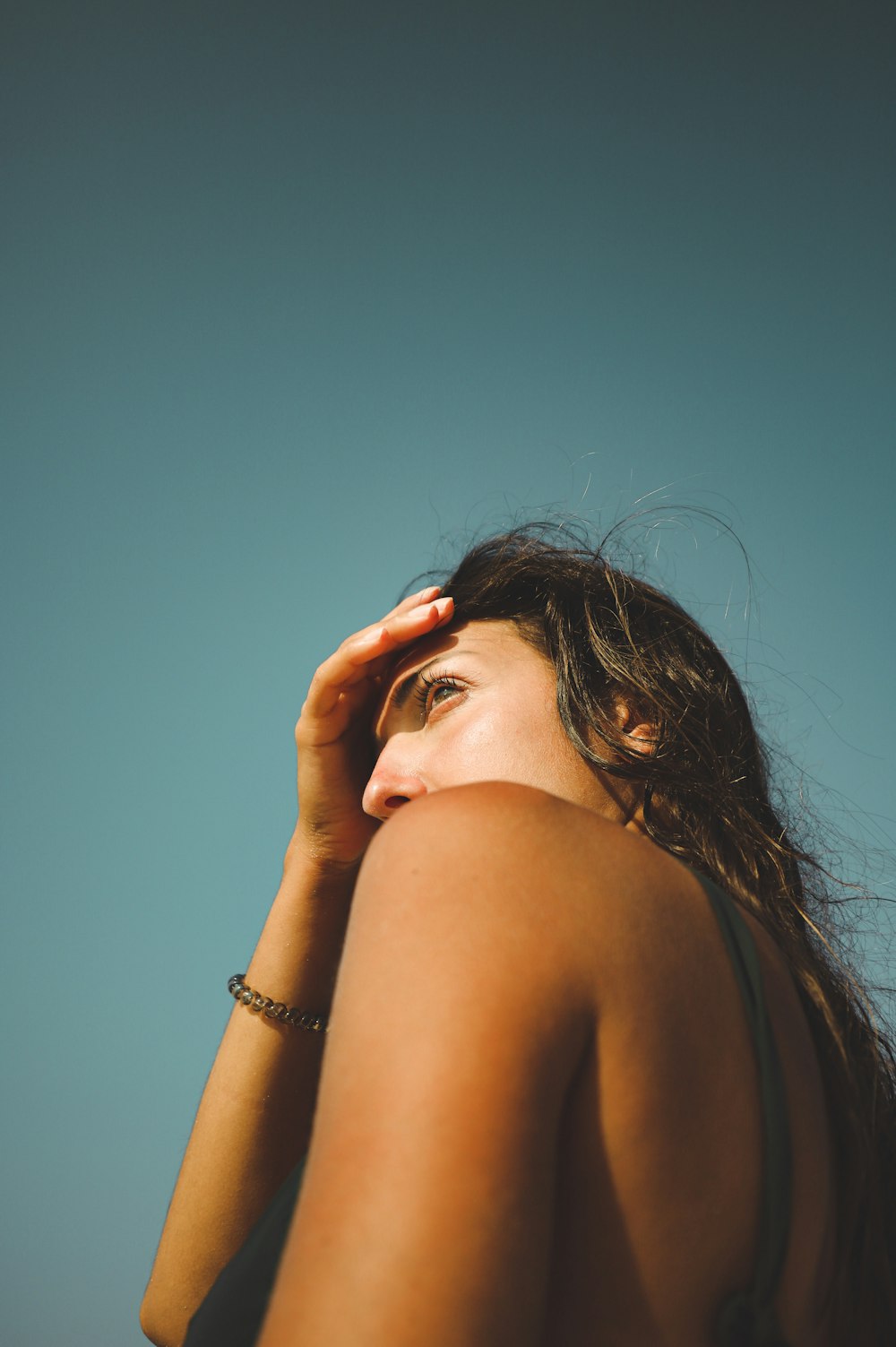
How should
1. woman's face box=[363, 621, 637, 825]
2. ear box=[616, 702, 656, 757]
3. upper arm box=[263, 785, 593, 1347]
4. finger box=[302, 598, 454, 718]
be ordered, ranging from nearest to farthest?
upper arm box=[263, 785, 593, 1347]
woman's face box=[363, 621, 637, 825]
ear box=[616, 702, 656, 757]
finger box=[302, 598, 454, 718]

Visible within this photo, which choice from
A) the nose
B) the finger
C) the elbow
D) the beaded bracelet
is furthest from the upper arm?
the elbow

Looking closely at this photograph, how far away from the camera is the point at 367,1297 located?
0.59 meters

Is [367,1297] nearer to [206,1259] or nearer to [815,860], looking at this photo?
[815,860]

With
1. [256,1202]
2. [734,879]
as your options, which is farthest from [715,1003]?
[256,1202]

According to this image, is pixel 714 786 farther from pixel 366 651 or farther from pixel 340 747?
pixel 340 747

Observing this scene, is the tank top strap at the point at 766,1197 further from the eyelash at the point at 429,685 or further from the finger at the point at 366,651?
the finger at the point at 366,651

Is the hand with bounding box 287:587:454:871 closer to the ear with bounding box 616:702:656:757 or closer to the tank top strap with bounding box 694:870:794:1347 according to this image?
the ear with bounding box 616:702:656:757

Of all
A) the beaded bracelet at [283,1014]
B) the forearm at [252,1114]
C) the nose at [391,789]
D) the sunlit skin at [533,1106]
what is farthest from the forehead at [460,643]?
the sunlit skin at [533,1106]

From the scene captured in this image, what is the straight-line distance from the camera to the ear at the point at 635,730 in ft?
5.93

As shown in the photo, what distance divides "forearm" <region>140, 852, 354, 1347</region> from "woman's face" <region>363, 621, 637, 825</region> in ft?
1.80

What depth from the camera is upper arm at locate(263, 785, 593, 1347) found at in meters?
0.60

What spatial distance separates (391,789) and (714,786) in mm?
685

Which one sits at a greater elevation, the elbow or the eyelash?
the eyelash

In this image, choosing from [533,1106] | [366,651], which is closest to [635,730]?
[366,651]
